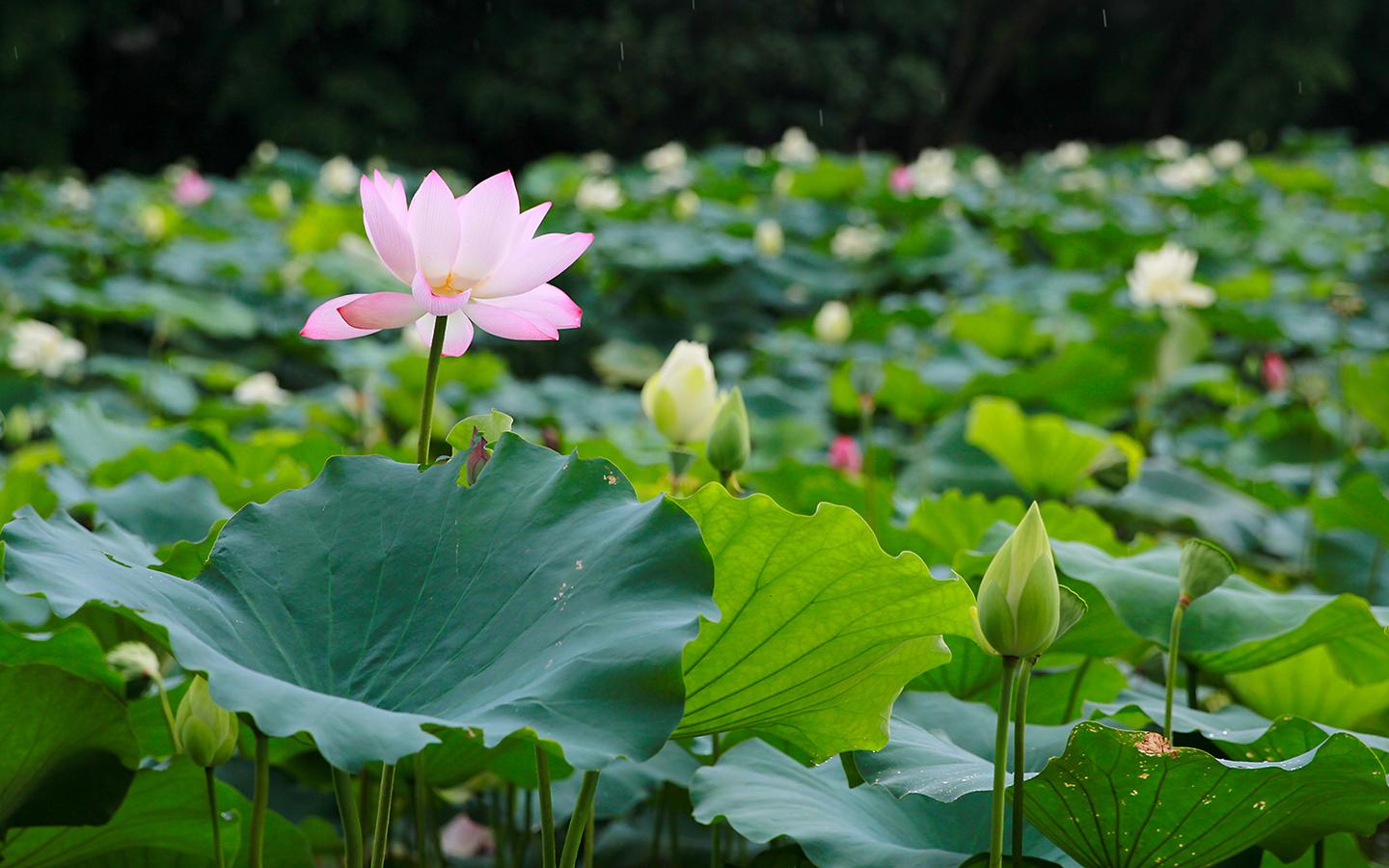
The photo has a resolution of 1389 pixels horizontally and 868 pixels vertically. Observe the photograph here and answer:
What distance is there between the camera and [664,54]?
1005cm

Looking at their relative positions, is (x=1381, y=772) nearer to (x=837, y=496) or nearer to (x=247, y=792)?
(x=837, y=496)

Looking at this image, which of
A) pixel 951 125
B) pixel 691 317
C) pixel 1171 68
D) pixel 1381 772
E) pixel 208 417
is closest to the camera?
pixel 1381 772

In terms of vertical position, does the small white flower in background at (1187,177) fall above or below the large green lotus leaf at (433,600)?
below

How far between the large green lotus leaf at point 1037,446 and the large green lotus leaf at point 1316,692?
532 millimetres

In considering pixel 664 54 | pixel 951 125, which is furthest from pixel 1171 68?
pixel 664 54

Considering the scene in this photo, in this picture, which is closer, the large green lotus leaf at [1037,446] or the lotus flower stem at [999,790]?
the lotus flower stem at [999,790]

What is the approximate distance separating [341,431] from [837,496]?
0.94 m

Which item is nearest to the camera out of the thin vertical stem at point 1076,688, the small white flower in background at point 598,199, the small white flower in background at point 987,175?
the thin vertical stem at point 1076,688

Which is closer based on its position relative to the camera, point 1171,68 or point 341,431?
point 341,431

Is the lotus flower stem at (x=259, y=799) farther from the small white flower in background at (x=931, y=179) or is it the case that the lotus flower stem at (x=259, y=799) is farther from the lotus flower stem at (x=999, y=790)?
the small white flower in background at (x=931, y=179)

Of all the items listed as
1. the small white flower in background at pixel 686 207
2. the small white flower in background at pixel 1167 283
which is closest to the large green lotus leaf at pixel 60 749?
the small white flower in background at pixel 1167 283

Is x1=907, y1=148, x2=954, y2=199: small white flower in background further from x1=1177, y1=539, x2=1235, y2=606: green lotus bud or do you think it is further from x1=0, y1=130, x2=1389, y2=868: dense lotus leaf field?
x1=1177, y1=539, x2=1235, y2=606: green lotus bud

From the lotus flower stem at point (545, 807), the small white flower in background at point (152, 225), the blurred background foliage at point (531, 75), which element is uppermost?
the lotus flower stem at point (545, 807)

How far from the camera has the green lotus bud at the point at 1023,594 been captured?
22.5 inches
